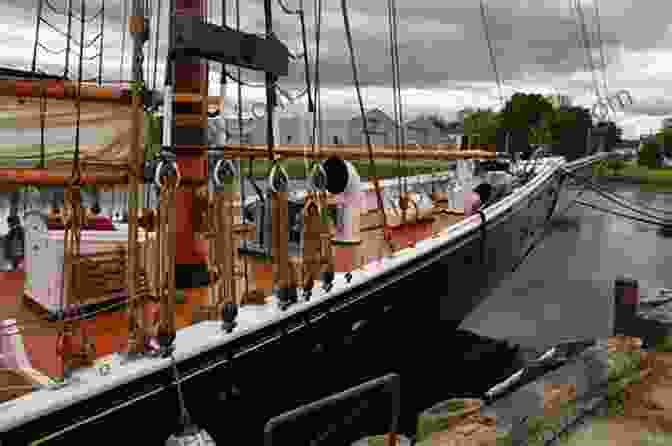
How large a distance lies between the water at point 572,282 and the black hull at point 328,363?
9.36 feet

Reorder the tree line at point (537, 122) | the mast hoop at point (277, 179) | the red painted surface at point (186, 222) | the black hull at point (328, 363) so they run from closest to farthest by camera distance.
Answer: the black hull at point (328, 363) → the mast hoop at point (277, 179) → the red painted surface at point (186, 222) → the tree line at point (537, 122)

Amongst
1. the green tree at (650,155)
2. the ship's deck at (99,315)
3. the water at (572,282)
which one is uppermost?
the green tree at (650,155)

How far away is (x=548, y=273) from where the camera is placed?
62.7ft

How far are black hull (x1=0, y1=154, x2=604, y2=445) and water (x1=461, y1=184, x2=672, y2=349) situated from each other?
285 centimetres

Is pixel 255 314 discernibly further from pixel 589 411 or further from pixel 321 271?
pixel 589 411

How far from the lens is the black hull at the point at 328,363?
366 centimetres

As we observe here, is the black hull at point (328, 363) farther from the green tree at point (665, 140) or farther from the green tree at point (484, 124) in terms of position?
the green tree at point (665, 140)

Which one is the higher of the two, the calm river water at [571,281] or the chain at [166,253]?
the chain at [166,253]

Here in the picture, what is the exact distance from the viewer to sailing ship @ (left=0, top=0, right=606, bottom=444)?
145 inches

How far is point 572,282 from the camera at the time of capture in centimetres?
1770

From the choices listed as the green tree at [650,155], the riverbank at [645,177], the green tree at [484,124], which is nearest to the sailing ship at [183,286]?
the riverbank at [645,177]

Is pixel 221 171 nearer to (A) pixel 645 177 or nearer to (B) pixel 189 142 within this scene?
(B) pixel 189 142

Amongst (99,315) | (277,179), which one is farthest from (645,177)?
(99,315)

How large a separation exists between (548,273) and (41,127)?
1695 centimetres
